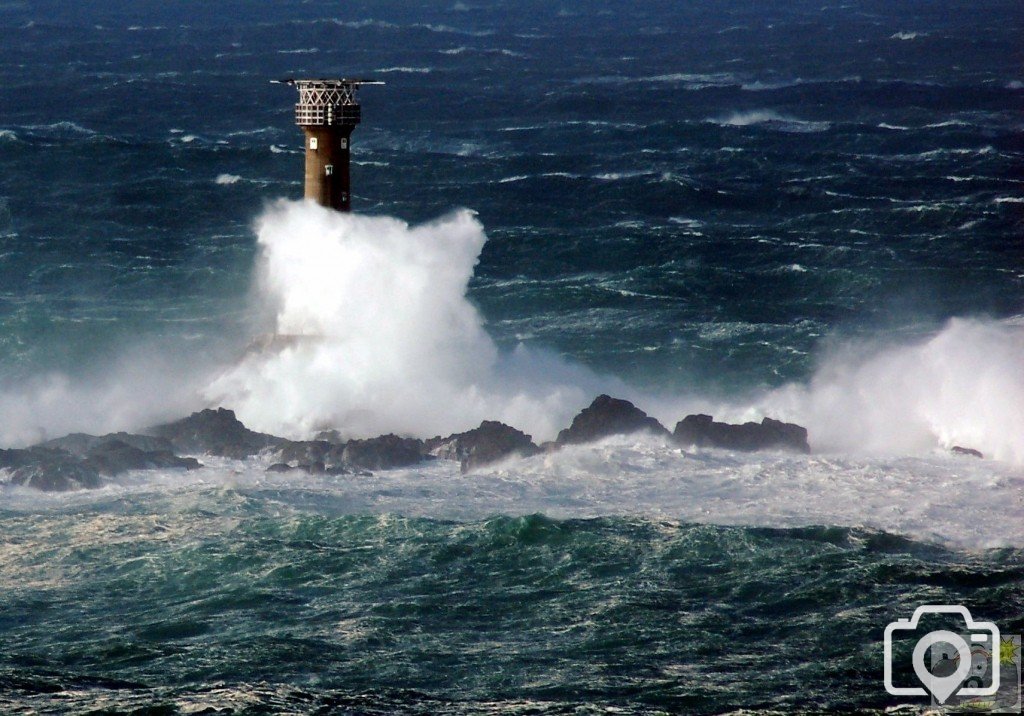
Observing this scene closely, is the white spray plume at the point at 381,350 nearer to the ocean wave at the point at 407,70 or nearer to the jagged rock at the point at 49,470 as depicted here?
the jagged rock at the point at 49,470

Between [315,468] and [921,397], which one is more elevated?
[921,397]

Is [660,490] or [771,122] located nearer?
[660,490]

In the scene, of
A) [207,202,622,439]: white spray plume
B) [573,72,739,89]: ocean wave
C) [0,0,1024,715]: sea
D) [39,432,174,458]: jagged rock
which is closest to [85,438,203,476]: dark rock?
[39,432,174,458]: jagged rock

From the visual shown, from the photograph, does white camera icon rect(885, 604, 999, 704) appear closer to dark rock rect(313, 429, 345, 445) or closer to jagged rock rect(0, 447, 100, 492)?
dark rock rect(313, 429, 345, 445)

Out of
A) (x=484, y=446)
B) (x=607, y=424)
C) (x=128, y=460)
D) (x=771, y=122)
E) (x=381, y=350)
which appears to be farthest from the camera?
(x=771, y=122)

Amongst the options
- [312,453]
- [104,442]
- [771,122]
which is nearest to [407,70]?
[771,122]

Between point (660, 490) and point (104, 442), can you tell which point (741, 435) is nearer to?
point (660, 490)

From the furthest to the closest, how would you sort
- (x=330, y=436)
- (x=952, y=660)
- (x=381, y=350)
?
(x=381, y=350)
(x=330, y=436)
(x=952, y=660)

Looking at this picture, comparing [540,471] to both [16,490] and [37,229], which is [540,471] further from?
[37,229]
